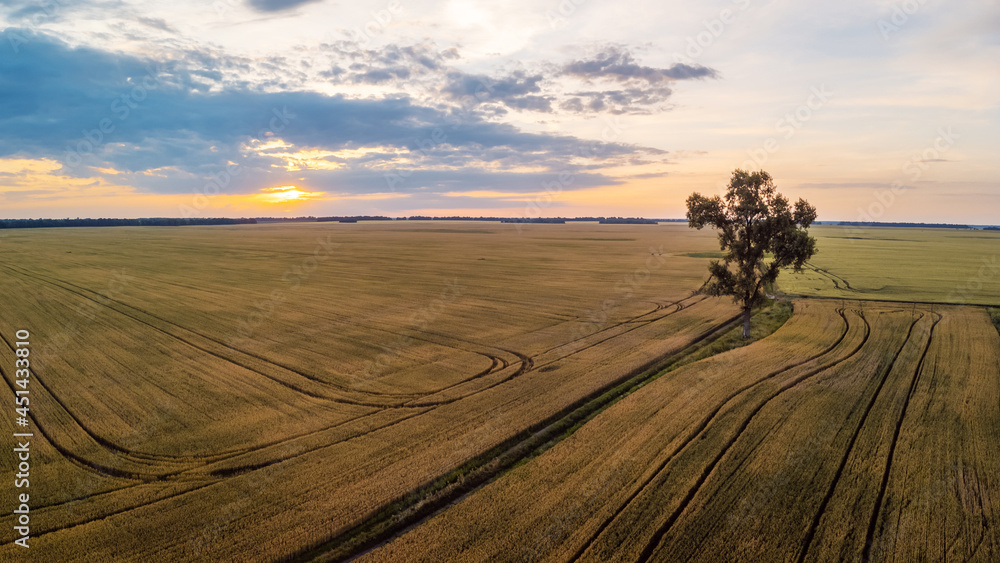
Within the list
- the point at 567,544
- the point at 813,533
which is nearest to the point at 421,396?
the point at 567,544

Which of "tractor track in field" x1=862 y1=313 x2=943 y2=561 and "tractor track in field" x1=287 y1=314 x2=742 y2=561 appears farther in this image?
"tractor track in field" x1=287 y1=314 x2=742 y2=561

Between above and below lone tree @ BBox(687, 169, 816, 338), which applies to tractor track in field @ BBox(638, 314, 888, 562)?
below

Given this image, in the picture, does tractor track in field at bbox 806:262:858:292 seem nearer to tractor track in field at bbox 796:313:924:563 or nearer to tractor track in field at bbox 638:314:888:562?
tractor track in field at bbox 796:313:924:563

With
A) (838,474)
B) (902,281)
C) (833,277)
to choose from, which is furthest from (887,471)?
(833,277)

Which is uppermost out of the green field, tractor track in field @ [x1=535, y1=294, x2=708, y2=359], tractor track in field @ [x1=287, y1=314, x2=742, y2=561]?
the green field

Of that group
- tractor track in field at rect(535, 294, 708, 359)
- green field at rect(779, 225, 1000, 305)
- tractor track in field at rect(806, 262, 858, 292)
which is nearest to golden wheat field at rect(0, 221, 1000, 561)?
tractor track in field at rect(535, 294, 708, 359)

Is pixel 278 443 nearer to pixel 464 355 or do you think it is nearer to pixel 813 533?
pixel 464 355
